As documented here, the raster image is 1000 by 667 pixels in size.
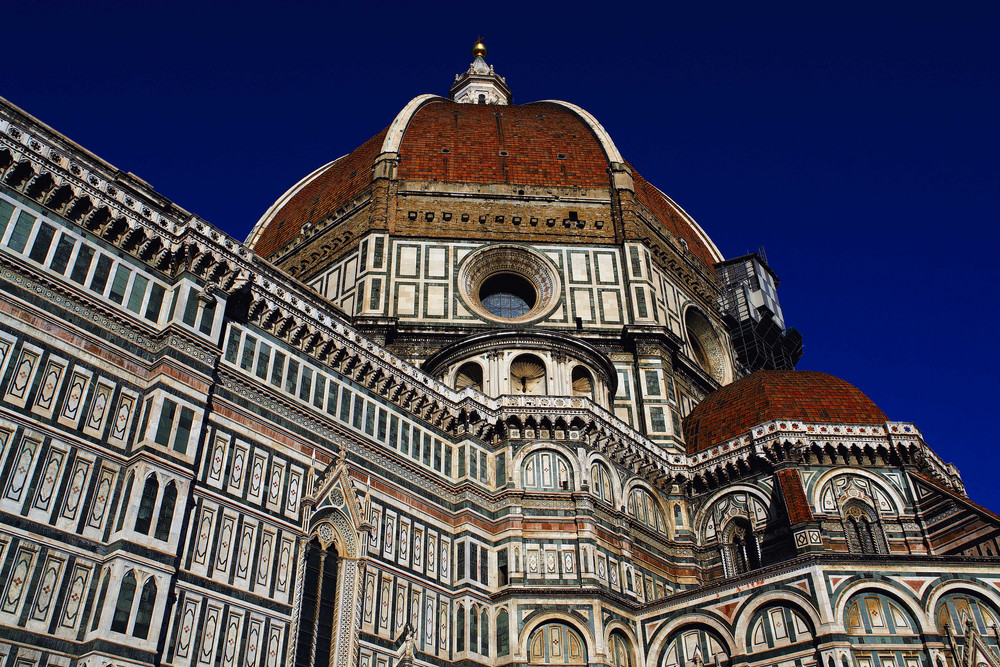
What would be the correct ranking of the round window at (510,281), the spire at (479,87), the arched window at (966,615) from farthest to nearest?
the spire at (479,87)
the round window at (510,281)
the arched window at (966,615)

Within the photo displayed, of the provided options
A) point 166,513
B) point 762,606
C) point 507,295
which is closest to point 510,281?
point 507,295

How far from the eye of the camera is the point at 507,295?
1556 inches

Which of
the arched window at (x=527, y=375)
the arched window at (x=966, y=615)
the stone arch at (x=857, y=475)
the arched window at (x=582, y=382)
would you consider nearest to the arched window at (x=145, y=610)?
the arched window at (x=527, y=375)

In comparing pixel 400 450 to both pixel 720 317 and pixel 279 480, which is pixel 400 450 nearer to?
pixel 279 480

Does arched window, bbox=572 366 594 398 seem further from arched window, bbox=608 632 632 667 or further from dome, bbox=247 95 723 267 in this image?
arched window, bbox=608 632 632 667

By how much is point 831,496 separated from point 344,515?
54.4ft

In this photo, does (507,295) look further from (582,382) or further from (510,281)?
(582,382)

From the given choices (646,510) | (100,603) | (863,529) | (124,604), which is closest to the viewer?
(100,603)

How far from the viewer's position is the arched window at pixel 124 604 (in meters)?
16.9

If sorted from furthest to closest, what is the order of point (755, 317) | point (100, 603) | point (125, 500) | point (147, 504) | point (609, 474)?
point (755, 317), point (609, 474), point (147, 504), point (125, 500), point (100, 603)

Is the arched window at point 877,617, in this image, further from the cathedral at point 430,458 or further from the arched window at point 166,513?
the arched window at point 166,513

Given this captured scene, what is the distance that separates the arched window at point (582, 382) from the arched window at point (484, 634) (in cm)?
960

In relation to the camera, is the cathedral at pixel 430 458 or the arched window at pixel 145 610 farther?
the cathedral at pixel 430 458

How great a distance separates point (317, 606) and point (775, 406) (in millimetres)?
18513
